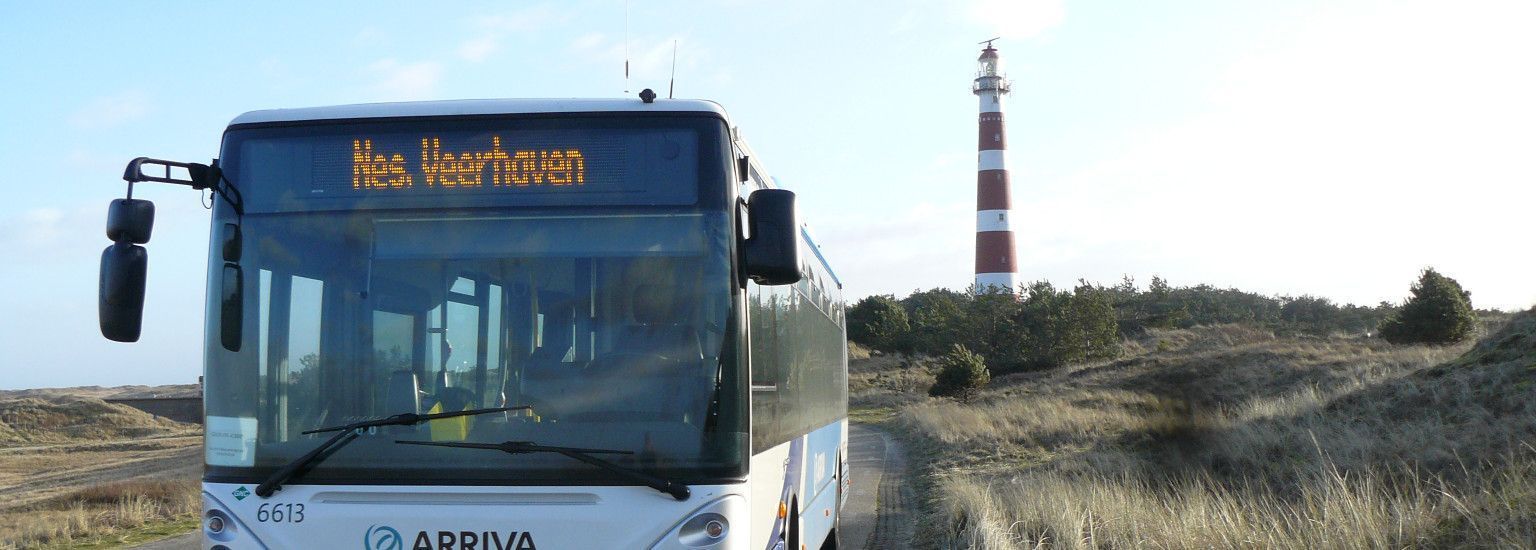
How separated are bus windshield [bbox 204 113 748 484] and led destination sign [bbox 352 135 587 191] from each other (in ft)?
0.21

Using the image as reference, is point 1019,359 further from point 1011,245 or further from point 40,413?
point 40,413

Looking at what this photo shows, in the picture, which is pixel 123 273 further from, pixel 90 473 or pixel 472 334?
pixel 90 473

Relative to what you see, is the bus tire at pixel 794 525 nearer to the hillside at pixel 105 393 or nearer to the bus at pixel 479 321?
the bus at pixel 479 321

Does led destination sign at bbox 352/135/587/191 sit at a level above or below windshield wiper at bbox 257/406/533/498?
above

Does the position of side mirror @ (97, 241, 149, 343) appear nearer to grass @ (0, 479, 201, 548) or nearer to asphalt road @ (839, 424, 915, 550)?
asphalt road @ (839, 424, 915, 550)

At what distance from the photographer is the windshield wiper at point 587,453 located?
440cm

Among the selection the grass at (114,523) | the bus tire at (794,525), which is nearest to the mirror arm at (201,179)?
the bus tire at (794,525)

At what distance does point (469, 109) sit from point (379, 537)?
171 cm

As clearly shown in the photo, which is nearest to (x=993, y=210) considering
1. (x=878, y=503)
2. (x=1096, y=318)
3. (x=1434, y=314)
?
(x=1096, y=318)

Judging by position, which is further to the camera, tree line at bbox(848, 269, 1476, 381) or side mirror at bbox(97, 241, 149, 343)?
A: tree line at bbox(848, 269, 1476, 381)

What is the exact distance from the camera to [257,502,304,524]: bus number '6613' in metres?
4.54

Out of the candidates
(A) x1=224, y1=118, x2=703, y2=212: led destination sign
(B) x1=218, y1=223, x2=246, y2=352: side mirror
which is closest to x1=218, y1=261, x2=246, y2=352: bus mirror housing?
(B) x1=218, y1=223, x2=246, y2=352: side mirror

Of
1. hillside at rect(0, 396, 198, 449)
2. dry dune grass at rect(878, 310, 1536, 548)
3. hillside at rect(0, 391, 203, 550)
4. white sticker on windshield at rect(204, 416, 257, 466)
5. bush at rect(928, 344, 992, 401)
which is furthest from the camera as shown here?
hillside at rect(0, 396, 198, 449)

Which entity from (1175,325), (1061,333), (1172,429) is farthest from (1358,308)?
(1172,429)
